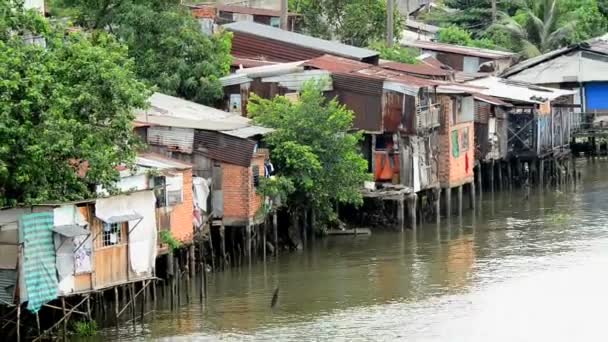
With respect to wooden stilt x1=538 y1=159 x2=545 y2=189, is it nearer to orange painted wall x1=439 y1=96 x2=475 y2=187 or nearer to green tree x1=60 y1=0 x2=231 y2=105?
orange painted wall x1=439 y1=96 x2=475 y2=187

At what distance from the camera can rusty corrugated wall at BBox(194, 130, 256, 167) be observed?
117ft

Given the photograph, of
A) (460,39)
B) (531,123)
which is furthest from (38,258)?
(460,39)

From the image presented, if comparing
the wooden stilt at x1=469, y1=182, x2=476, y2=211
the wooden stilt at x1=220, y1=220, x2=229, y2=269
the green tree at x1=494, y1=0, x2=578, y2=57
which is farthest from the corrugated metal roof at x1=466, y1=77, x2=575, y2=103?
the wooden stilt at x1=220, y1=220, x2=229, y2=269

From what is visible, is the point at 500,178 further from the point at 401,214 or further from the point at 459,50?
the point at 459,50

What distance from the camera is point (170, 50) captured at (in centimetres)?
4178

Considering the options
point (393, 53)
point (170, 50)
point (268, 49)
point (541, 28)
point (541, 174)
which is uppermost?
point (541, 28)

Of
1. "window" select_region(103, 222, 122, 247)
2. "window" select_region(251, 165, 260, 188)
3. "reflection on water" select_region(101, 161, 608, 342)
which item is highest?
"window" select_region(251, 165, 260, 188)

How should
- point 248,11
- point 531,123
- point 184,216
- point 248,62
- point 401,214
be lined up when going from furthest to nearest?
point 248,11, point 531,123, point 248,62, point 401,214, point 184,216

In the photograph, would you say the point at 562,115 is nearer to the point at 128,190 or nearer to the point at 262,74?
the point at 262,74

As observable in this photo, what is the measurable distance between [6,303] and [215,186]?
10500mm

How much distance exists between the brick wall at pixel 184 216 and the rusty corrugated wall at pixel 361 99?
9.72 meters

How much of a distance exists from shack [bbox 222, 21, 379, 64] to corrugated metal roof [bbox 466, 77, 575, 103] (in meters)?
5.52

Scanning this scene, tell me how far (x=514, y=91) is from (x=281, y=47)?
1111cm

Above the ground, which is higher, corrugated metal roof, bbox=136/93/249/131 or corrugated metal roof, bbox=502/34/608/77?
corrugated metal roof, bbox=502/34/608/77
